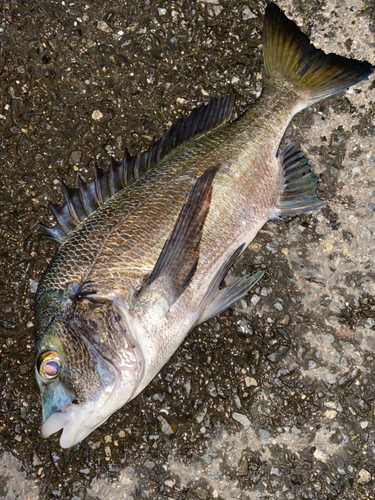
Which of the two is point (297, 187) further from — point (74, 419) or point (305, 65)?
point (74, 419)

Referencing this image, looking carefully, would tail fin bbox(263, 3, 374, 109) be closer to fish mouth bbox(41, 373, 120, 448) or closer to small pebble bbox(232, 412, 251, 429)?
small pebble bbox(232, 412, 251, 429)

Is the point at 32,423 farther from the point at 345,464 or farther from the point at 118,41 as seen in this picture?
the point at 118,41

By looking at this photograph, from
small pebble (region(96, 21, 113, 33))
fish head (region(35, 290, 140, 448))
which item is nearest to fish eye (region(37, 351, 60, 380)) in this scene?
fish head (region(35, 290, 140, 448))

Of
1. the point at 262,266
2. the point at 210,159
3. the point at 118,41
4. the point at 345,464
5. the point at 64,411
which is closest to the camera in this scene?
the point at 64,411

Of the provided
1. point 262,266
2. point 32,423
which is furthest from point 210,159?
point 32,423

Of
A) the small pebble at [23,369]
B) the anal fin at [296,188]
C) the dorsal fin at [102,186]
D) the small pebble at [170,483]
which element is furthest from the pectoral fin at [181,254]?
the small pebble at [170,483]

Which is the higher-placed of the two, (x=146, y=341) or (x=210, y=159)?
(x=210, y=159)

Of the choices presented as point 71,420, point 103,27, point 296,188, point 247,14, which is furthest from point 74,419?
point 247,14
